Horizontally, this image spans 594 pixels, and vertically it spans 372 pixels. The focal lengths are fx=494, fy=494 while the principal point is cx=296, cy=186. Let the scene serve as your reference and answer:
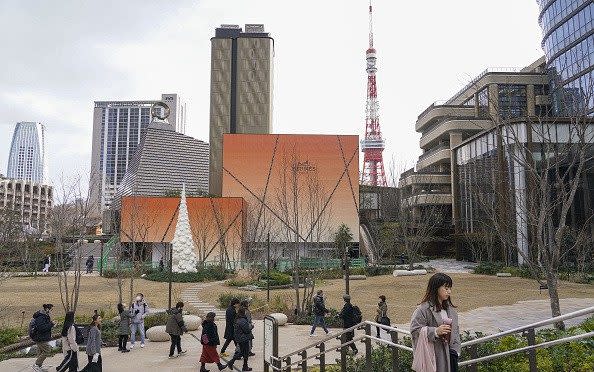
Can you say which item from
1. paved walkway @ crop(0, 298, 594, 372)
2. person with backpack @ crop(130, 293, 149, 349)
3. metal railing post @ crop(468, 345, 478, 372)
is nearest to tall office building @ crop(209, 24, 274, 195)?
paved walkway @ crop(0, 298, 594, 372)

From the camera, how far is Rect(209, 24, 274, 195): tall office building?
4422 inches

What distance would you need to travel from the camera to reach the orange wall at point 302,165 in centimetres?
4738

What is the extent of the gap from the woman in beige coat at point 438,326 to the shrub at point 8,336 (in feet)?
43.5

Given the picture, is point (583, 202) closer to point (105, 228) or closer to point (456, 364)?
point (456, 364)

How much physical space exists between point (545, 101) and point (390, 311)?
45.5 metres

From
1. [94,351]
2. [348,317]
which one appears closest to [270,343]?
[348,317]

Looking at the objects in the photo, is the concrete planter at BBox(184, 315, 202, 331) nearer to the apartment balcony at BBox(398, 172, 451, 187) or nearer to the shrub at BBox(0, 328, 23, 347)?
the shrub at BBox(0, 328, 23, 347)

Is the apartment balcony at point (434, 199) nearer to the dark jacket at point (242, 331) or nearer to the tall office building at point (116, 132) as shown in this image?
the dark jacket at point (242, 331)

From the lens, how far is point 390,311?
63.1ft

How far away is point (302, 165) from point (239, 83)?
71141 mm

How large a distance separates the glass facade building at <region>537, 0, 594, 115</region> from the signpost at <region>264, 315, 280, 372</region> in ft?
130

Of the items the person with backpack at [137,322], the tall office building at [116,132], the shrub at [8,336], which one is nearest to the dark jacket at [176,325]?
the person with backpack at [137,322]

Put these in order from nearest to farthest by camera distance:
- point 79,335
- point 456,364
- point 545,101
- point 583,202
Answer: point 456,364 → point 79,335 → point 583,202 → point 545,101

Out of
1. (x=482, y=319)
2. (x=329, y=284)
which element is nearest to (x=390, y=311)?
(x=482, y=319)
